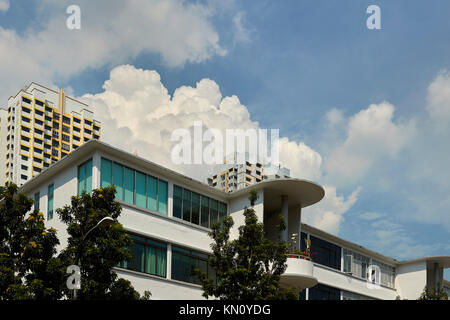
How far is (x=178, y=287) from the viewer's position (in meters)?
34.3

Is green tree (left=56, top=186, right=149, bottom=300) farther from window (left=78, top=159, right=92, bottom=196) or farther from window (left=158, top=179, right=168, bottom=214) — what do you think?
window (left=158, top=179, right=168, bottom=214)

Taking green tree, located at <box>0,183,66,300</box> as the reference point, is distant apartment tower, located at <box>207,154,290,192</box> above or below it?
above

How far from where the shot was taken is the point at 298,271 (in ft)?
123

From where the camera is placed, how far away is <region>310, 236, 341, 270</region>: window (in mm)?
47688

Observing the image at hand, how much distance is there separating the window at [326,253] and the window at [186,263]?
1357cm

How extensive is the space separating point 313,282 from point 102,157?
55.0 feet

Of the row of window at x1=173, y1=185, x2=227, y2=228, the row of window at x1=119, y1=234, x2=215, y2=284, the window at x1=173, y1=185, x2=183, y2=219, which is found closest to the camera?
the row of window at x1=119, y1=234, x2=215, y2=284

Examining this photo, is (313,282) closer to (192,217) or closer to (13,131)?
(192,217)

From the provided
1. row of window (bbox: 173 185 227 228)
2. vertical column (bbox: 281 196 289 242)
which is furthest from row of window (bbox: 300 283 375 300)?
row of window (bbox: 173 185 227 228)

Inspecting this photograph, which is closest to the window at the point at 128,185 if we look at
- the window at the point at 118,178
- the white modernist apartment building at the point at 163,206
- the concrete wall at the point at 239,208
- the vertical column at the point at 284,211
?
the white modernist apartment building at the point at 163,206

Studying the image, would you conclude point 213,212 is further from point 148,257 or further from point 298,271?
point 148,257

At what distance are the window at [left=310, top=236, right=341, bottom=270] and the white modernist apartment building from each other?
3231 millimetres

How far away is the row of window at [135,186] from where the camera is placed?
3247 cm

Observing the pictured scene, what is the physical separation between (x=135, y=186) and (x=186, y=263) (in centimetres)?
600
